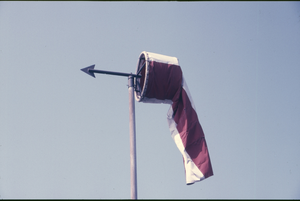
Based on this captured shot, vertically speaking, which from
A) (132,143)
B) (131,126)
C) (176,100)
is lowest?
(132,143)

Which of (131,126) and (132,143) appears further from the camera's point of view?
(131,126)

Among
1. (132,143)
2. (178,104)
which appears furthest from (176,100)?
(132,143)

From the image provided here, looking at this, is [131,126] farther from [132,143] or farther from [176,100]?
[176,100]

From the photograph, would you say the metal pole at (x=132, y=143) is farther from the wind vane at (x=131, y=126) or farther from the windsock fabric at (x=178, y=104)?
the windsock fabric at (x=178, y=104)

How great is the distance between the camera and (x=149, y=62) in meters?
7.37

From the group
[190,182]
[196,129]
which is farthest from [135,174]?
[196,129]

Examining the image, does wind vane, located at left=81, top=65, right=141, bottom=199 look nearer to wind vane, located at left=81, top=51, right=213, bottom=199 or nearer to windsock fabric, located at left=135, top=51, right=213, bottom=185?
wind vane, located at left=81, top=51, right=213, bottom=199

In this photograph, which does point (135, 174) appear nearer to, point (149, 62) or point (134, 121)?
point (134, 121)

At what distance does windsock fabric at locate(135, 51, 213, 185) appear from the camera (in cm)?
729

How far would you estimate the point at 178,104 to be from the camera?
8.05 meters

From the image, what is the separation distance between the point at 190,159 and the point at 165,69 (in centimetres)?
254

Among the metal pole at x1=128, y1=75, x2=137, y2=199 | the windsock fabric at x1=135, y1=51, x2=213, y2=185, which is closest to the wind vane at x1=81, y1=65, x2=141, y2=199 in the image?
the metal pole at x1=128, y1=75, x2=137, y2=199

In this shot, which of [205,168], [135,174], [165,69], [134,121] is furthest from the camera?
[165,69]

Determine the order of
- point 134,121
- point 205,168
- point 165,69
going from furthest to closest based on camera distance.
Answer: point 165,69
point 205,168
point 134,121
